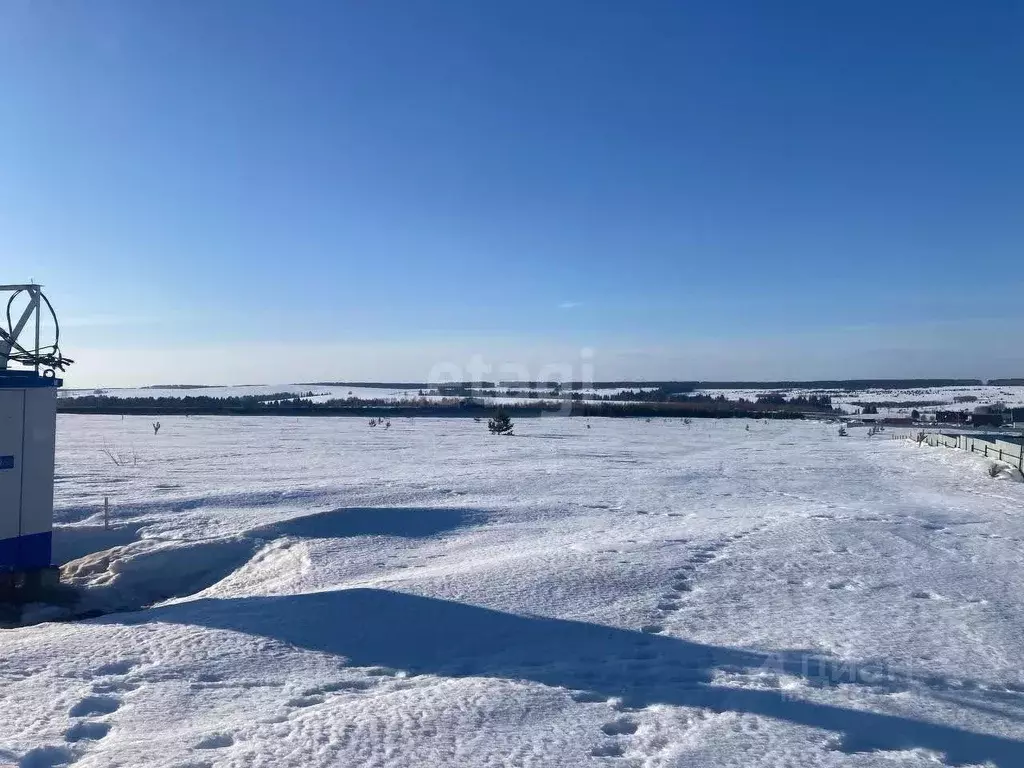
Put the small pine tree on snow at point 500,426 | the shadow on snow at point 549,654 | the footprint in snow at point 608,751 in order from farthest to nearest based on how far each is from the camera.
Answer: the small pine tree on snow at point 500,426, the shadow on snow at point 549,654, the footprint in snow at point 608,751

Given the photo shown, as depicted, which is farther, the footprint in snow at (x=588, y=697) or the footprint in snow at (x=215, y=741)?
the footprint in snow at (x=588, y=697)

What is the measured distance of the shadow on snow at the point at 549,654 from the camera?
16.2 ft

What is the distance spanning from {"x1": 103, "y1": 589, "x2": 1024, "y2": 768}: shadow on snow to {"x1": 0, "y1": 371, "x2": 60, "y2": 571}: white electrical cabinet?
9.77 ft

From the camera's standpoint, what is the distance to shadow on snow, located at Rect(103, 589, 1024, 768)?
495 cm

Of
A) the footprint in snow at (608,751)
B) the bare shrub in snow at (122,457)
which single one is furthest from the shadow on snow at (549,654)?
the bare shrub in snow at (122,457)

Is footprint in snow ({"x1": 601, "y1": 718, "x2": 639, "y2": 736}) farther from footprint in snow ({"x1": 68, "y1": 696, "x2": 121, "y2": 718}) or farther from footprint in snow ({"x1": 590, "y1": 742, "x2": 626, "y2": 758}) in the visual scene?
footprint in snow ({"x1": 68, "y1": 696, "x2": 121, "y2": 718})

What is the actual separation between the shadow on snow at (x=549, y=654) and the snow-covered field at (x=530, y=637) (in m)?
0.03

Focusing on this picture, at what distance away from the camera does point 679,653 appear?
21.0 feet

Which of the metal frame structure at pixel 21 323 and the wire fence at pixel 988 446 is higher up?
the metal frame structure at pixel 21 323

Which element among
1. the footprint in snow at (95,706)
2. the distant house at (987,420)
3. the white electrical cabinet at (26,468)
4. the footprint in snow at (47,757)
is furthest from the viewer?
the distant house at (987,420)

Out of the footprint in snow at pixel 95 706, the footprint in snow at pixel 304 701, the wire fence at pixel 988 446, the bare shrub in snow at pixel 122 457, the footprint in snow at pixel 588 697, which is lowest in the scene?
the bare shrub in snow at pixel 122 457

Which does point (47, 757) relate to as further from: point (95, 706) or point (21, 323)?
point (21, 323)

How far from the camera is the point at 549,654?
255 inches

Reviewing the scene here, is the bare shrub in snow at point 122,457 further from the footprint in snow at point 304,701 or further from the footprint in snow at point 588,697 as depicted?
the footprint in snow at point 588,697
